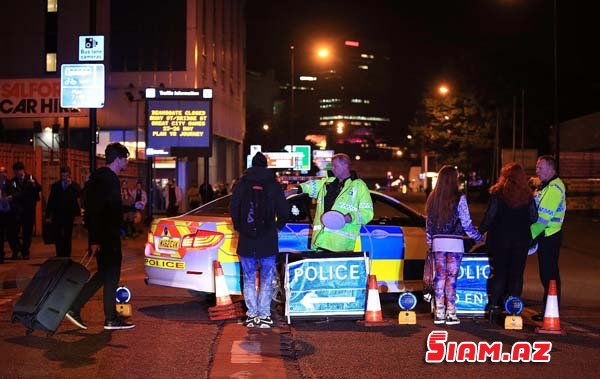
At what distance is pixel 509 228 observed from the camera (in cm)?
870

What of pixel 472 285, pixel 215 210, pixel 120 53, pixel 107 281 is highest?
pixel 120 53

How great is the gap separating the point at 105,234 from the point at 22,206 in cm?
820

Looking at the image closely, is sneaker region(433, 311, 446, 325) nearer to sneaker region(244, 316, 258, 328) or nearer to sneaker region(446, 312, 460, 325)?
sneaker region(446, 312, 460, 325)

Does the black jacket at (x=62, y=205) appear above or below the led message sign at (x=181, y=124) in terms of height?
below

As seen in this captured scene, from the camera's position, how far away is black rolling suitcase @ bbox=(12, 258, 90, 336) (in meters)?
7.52

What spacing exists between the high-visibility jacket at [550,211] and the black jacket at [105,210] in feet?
15.4

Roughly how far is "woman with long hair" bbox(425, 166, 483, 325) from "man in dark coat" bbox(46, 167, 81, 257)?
23.5 feet

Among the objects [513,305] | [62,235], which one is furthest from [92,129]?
[513,305]

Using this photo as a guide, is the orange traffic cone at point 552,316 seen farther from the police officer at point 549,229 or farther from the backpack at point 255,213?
the backpack at point 255,213

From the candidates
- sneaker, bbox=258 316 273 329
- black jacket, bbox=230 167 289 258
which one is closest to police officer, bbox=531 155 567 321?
black jacket, bbox=230 167 289 258

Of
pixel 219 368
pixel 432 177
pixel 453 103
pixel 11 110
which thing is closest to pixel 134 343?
pixel 219 368

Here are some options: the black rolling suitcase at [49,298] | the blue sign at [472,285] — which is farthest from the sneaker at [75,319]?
the blue sign at [472,285]

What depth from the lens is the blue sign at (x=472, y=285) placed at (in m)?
8.86

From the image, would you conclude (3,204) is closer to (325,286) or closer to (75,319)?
(75,319)
